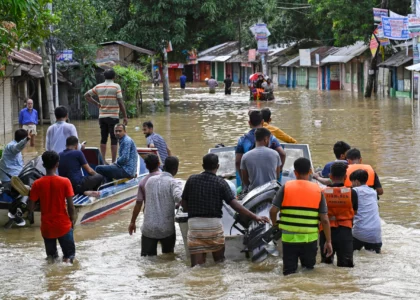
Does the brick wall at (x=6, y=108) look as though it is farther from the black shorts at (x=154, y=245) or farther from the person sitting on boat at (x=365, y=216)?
the person sitting on boat at (x=365, y=216)

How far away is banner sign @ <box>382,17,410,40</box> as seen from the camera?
116 feet

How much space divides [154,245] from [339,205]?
226 cm

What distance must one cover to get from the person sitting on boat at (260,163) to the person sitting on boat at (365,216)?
0.98 m

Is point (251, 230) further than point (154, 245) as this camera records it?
No

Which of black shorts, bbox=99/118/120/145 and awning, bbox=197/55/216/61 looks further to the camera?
awning, bbox=197/55/216/61

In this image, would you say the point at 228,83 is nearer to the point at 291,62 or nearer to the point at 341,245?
the point at 291,62

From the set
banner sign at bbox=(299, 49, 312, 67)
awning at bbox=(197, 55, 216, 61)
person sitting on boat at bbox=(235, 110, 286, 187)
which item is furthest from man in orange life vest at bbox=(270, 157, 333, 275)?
awning at bbox=(197, 55, 216, 61)

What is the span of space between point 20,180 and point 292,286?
4247mm

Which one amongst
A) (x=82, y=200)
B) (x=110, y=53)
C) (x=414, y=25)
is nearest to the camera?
(x=82, y=200)

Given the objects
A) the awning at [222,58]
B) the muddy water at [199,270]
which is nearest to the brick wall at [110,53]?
the muddy water at [199,270]

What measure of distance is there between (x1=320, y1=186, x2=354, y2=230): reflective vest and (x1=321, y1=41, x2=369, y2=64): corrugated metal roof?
140 ft

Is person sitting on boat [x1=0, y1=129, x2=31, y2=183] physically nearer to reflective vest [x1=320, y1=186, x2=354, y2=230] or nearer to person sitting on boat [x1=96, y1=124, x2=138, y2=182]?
person sitting on boat [x1=96, y1=124, x2=138, y2=182]

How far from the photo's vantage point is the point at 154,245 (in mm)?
9289

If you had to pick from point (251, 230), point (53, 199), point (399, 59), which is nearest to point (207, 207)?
point (251, 230)
